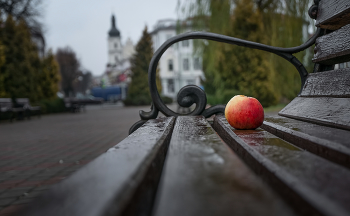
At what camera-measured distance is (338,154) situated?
2.50 feet

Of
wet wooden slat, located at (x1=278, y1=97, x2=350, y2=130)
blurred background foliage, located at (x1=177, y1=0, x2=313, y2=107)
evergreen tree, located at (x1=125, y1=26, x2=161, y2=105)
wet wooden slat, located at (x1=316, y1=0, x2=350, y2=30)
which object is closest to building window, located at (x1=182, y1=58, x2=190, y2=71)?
evergreen tree, located at (x1=125, y1=26, x2=161, y2=105)

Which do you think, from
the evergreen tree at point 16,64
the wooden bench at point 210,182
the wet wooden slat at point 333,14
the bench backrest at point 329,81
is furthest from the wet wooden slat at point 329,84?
the evergreen tree at point 16,64

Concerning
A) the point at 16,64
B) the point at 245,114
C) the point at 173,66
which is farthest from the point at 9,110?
the point at 173,66

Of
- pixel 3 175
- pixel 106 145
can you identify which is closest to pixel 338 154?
pixel 3 175

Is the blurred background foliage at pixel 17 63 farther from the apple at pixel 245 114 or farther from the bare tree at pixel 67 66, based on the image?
the bare tree at pixel 67 66

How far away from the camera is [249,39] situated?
11367 mm

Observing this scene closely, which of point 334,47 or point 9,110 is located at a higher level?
point 334,47

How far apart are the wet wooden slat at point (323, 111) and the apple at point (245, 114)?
24 centimetres

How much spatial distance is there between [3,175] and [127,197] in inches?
133

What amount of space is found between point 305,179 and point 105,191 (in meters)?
0.35

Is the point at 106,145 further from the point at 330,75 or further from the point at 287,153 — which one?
the point at 287,153

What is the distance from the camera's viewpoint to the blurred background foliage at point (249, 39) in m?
9.65

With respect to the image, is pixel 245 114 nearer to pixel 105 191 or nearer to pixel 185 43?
pixel 105 191

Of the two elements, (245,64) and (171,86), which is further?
(171,86)
